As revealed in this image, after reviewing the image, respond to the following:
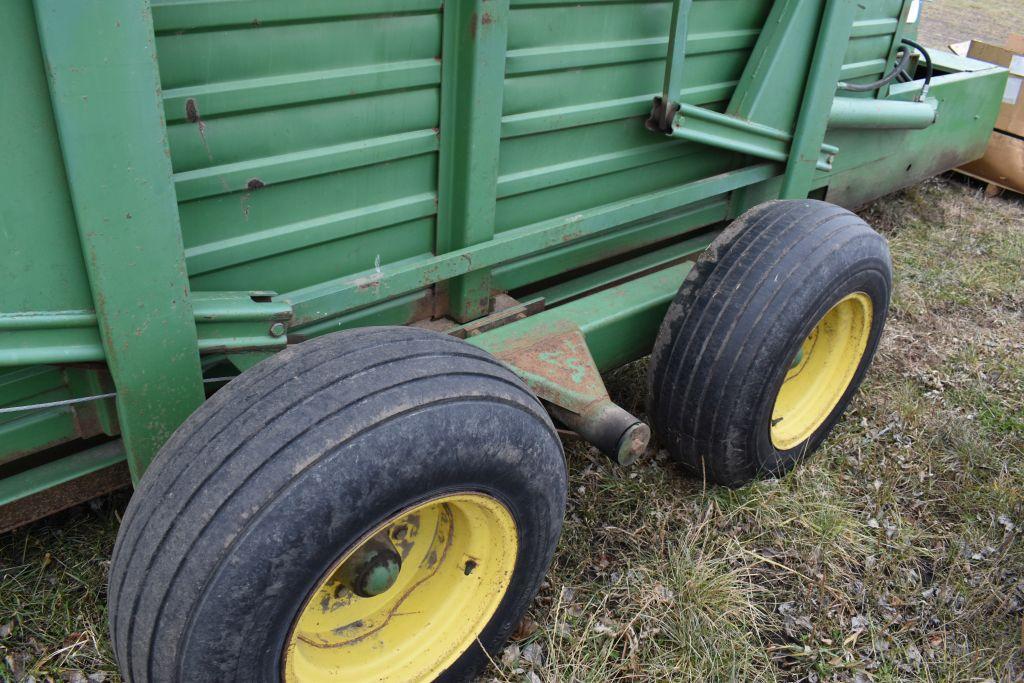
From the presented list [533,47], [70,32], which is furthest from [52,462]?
[533,47]

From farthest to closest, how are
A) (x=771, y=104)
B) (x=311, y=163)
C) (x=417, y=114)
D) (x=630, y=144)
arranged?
1. (x=771, y=104)
2. (x=630, y=144)
3. (x=417, y=114)
4. (x=311, y=163)

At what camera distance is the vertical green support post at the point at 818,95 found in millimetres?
2977

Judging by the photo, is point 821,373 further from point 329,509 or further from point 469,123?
point 329,509

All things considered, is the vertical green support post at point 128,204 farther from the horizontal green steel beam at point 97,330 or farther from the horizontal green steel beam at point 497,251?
the horizontal green steel beam at point 497,251

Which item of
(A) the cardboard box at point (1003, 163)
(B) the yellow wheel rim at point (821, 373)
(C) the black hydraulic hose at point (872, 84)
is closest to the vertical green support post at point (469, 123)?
(B) the yellow wheel rim at point (821, 373)

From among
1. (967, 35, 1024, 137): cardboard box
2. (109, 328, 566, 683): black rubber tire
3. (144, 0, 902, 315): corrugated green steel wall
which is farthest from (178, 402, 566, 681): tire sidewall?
(967, 35, 1024, 137): cardboard box

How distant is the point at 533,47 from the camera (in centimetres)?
233

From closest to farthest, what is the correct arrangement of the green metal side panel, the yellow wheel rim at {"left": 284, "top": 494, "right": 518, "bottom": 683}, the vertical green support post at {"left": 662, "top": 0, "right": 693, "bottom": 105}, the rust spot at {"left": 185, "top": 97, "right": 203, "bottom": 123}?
the green metal side panel → the rust spot at {"left": 185, "top": 97, "right": 203, "bottom": 123} → the yellow wheel rim at {"left": 284, "top": 494, "right": 518, "bottom": 683} → the vertical green support post at {"left": 662, "top": 0, "right": 693, "bottom": 105}

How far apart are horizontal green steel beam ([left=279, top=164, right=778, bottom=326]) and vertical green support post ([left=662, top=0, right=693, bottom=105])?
35cm

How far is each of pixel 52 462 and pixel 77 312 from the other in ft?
1.85

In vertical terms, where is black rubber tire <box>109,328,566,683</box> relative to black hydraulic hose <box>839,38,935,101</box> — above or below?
below

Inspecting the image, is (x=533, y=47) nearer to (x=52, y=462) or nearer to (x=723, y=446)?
(x=723, y=446)

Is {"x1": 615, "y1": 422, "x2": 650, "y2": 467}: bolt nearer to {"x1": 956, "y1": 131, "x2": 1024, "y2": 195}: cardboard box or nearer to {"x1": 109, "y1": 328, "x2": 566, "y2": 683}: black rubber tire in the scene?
{"x1": 109, "y1": 328, "x2": 566, "y2": 683}: black rubber tire

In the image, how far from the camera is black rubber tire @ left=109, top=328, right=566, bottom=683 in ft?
5.07
